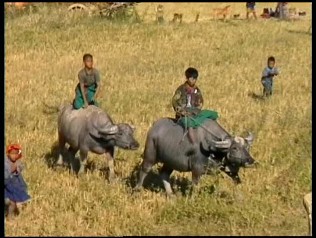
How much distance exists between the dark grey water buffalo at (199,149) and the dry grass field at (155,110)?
1.07 feet

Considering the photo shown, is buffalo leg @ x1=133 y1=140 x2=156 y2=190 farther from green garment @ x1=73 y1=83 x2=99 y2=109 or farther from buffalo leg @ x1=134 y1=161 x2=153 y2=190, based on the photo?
green garment @ x1=73 y1=83 x2=99 y2=109

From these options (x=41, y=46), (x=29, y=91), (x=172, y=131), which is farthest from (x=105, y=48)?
(x=172, y=131)

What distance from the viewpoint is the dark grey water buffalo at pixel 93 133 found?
8641 millimetres

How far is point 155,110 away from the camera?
13.0 meters

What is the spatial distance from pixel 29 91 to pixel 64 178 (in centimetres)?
634

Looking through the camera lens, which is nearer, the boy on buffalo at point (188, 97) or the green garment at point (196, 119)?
the green garment at point (196, 119)

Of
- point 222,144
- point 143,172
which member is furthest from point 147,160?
point 222,144

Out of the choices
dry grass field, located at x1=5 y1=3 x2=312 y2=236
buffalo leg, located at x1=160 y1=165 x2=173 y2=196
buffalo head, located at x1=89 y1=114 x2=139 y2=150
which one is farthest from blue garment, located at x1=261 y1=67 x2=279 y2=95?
buffalo leg, located at x1=160 y1=165 x2=173 y2=196

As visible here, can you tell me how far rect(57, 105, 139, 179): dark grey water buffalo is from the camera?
864 cm

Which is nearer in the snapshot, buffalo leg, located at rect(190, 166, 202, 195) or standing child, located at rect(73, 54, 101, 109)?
buffalo leg, located at rect(190, 166, 202, 195)

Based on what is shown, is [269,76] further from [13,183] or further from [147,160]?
[13,183]

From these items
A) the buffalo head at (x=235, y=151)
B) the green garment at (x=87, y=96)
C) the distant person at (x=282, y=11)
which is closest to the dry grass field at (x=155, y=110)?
the buffalo head at (x=235, y=151)

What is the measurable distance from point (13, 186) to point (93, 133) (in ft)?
5.62

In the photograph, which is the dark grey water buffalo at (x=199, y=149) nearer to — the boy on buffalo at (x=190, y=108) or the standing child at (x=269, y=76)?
the boy on buffalo at (x=190, y=108)
